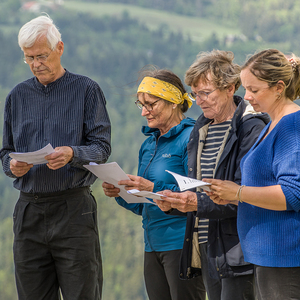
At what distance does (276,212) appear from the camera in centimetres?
148

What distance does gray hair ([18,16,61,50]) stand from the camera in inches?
87.0

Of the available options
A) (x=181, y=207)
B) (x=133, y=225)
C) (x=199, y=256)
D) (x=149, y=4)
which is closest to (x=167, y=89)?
(x=181, y=207)

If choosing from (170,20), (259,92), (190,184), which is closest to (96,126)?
(190,184)

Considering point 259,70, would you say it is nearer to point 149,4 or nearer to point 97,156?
point 97,156

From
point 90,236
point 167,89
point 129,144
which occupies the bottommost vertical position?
point 129,144

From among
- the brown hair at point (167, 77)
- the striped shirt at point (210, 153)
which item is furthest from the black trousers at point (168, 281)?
the brown hair at point (167, 77)

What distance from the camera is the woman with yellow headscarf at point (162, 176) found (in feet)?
6.92

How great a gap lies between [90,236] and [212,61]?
1.15 m

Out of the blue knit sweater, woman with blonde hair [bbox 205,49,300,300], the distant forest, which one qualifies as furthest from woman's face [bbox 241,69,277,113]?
the distant forest

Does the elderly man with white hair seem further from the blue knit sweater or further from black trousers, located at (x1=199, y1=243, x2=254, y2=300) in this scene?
the blue knit sweater

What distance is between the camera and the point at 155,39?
12.6 metres

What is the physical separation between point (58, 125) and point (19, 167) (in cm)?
32

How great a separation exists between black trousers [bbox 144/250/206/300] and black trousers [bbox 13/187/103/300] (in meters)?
0.31

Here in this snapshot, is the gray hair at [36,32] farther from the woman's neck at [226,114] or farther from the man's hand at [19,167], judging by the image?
the woman's neck at [226,114]
